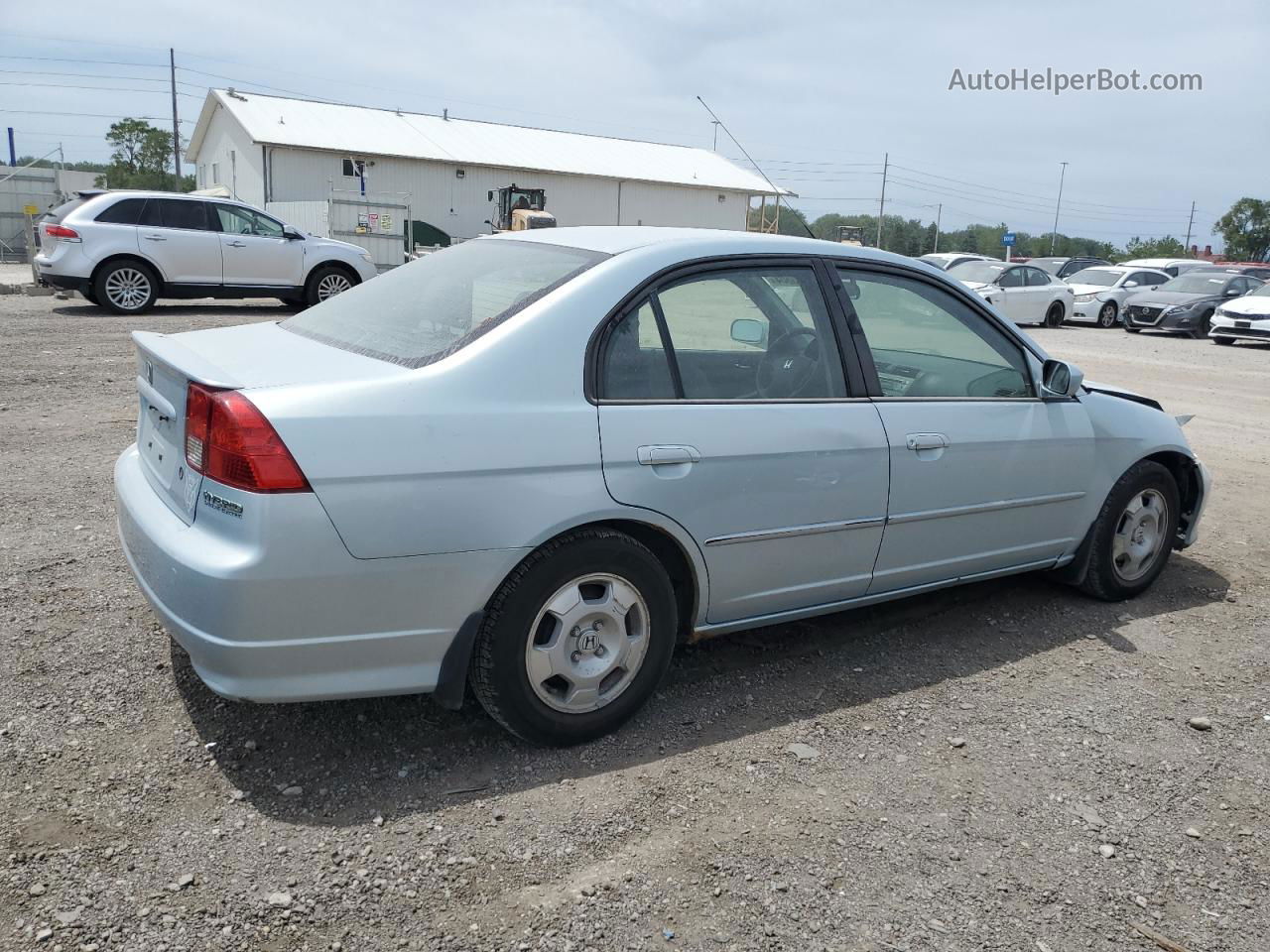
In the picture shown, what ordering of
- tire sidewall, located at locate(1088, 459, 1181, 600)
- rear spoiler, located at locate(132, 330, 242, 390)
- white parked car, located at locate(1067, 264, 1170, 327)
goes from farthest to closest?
1. white parked car, located at locate(1067, 264, 1170, 327)
2. tire sidewall, located at locate(1088, 459, 1181, 600)
3. rear spoiler, located at locate(132, 330, 242, 390)

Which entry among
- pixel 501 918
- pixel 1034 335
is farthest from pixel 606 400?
pixel 1034 335

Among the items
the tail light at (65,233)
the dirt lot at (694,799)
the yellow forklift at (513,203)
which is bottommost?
the dirt lot at (694,799)

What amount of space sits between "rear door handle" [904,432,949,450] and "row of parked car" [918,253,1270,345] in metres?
17.1

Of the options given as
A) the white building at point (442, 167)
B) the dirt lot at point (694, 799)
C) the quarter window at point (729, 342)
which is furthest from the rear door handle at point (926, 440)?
the white building at point (442, 167)

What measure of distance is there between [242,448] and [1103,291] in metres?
24.0

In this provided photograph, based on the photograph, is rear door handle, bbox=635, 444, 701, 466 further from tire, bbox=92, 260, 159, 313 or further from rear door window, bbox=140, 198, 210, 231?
rear door window, bbox=140, 198, 210, 231

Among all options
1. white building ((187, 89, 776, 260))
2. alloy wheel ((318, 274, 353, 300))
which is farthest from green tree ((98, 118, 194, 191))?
alloy wheel ((318, 274, 353, 300))

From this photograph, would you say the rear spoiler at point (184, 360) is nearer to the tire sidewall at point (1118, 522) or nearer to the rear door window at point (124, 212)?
the tire sidewall at point (1118, 522)

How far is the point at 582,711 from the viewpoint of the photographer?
3.34 m

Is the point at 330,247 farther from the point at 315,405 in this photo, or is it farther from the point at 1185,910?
the point at 1185,910

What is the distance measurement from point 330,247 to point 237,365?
1361cm

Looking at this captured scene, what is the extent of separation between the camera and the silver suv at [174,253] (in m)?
14.1

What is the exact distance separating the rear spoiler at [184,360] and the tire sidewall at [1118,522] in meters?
3.74

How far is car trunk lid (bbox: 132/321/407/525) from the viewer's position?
2994mm
